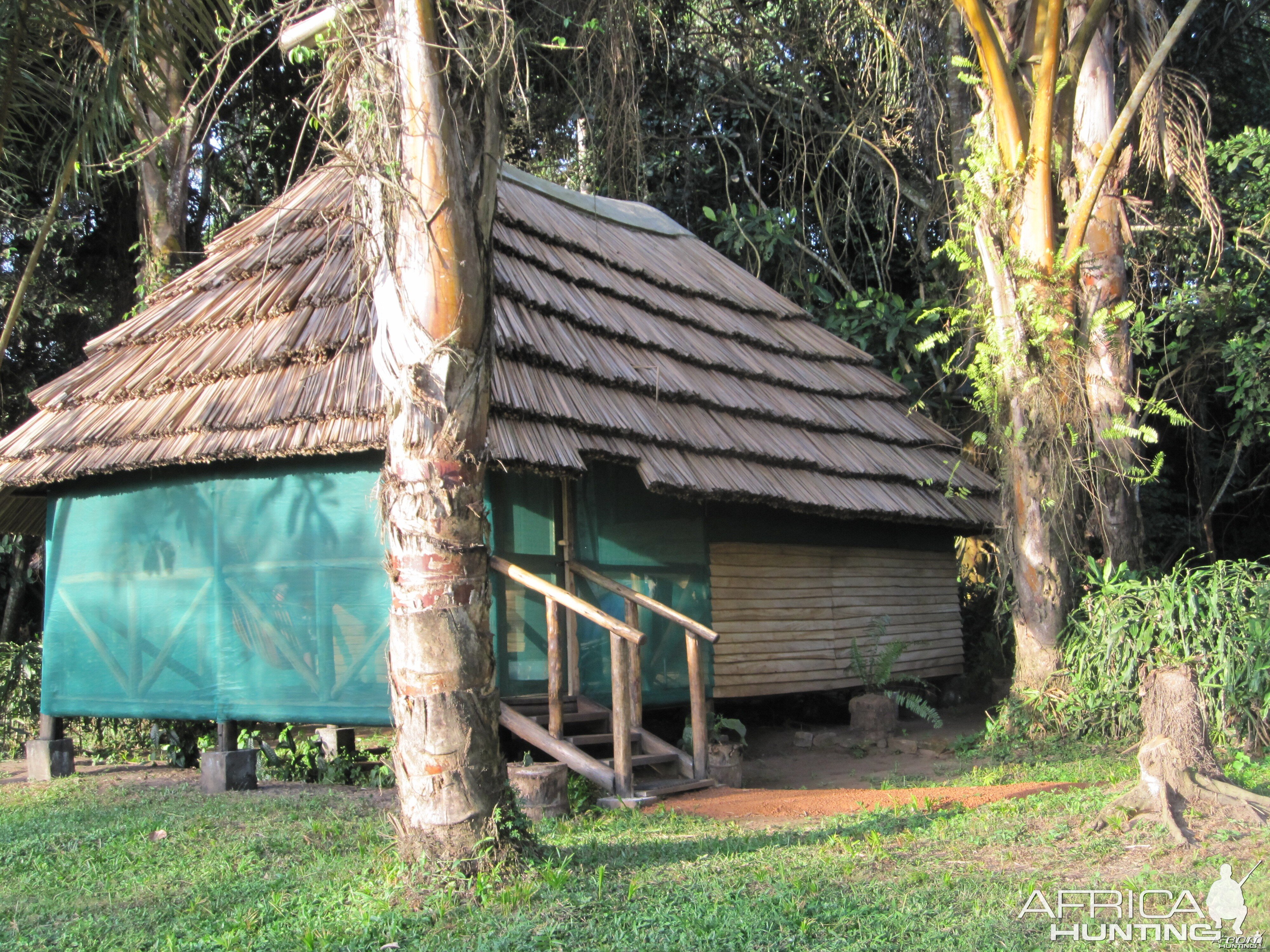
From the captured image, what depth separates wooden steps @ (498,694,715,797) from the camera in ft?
21.5

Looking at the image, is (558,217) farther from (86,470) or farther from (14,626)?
(14,626)

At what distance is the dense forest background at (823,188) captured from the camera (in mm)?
11445

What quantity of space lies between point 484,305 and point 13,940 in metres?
3.03

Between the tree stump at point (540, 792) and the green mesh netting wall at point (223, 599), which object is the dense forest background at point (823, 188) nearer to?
the green mesh netting wall at point (223, 599)

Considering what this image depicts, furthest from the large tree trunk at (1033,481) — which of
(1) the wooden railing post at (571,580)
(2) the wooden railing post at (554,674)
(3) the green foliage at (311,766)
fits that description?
(3) the green foliage at (311,766)

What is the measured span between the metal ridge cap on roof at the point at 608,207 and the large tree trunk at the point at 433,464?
539 cm

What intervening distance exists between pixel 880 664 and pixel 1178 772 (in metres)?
5.00

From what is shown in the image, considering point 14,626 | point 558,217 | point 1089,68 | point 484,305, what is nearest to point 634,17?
point 558,217

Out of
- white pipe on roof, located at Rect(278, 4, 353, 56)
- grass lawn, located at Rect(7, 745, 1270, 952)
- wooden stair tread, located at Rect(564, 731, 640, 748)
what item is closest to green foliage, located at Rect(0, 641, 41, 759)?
grass lawn, located at Rect(7, 745, 1270, 952)

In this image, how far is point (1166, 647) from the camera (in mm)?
8078

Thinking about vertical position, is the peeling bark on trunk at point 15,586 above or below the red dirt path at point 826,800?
above

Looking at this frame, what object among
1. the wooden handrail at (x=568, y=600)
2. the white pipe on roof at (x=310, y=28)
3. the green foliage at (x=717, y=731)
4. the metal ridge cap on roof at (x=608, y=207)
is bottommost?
the green foliage at (x=717, y=731)

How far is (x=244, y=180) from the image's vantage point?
14945 mm

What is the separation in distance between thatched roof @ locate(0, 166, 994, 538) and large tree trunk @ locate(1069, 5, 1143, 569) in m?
1.44
